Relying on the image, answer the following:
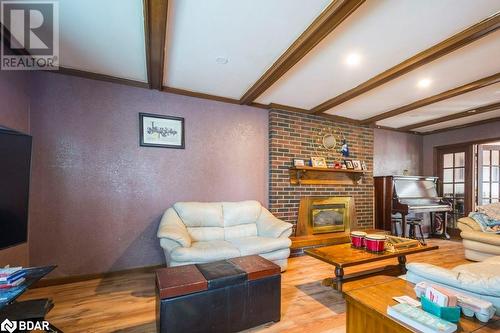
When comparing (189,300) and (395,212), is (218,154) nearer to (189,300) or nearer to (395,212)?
(189,300)

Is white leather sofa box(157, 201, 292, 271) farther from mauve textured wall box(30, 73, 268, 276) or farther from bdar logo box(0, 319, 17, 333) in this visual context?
bdar logo box(0, 319, 17, 333)

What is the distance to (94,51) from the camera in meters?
2.37

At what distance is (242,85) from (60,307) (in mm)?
3095

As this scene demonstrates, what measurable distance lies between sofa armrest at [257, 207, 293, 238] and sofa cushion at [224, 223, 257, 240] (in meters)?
0.09

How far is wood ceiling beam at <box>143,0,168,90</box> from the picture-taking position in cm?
171

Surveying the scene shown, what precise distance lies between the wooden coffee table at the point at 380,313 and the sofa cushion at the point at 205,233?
6.40 ft

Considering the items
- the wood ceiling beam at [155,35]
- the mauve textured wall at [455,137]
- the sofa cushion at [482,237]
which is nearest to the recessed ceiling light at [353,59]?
the wood ceiling beam at [155,35]

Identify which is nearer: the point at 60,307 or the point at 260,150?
the point at 60,307

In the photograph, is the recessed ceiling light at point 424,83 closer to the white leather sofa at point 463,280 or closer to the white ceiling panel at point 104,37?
the white leather sofa at point 463,280

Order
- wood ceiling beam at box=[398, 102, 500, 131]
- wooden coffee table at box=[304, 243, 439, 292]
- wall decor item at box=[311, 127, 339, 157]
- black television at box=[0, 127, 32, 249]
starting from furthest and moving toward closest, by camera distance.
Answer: wall decor item at box=[311, 127, 339, 157] < wood ceiling beam at box=[398, 102, 500, 131] < wooden coffee table at box=[304, 243, 439, 292] < black television at box=[0, 127, 32, 249]

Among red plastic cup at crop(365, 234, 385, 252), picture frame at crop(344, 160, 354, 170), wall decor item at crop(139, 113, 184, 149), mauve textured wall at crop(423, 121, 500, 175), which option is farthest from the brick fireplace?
mauve textured wall at crop(423, 121, 500, 175)

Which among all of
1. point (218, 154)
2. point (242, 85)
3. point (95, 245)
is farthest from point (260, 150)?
point (95, 245)

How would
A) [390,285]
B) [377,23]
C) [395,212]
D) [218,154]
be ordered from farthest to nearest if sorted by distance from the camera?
[395,212] < [218,154] < [377,23] < [390,285]

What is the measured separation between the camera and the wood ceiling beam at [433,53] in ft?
6.26
